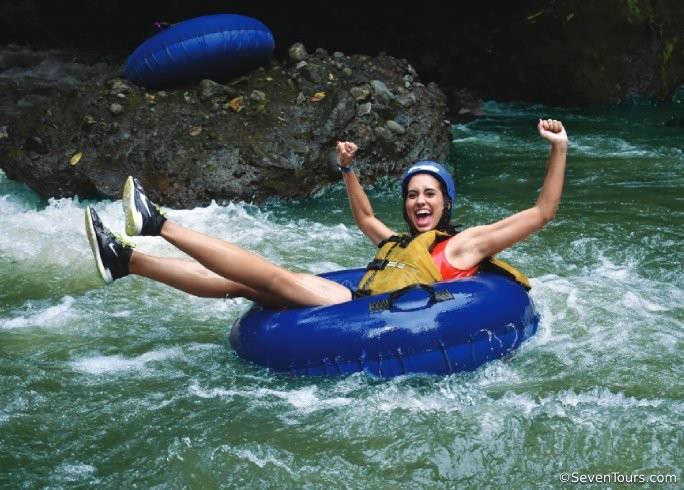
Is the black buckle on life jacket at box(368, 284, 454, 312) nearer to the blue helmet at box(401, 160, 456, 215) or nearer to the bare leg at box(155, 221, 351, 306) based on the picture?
the bare leg at box(155, 221, 351, 306)

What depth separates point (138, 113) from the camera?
25.2 ft

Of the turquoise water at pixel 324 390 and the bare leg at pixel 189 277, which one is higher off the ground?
the bare leg at pixel 189 277

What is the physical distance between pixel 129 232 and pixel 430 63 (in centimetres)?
965

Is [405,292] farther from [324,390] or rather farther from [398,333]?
[324,390]

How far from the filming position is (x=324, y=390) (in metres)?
3.79

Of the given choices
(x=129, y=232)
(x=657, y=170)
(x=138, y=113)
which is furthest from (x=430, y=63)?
(x=129, y=232)

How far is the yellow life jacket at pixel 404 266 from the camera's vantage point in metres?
4.17

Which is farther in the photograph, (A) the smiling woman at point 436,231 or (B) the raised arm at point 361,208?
(B) the raised arm at point 361,208

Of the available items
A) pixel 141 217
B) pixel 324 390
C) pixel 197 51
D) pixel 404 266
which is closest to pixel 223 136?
pixel 197 51

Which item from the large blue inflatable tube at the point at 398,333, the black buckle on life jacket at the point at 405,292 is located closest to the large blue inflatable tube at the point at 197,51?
the large blue inflatable tube at the point at 398,333

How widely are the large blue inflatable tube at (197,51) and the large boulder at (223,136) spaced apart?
0.44 feet

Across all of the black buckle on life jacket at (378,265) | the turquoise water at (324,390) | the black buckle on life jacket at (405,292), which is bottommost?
the turquoise water at (324,390)

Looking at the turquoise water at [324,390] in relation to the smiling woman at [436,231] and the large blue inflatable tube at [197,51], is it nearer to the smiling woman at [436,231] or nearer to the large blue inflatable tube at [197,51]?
the smiling woman at [436,231]

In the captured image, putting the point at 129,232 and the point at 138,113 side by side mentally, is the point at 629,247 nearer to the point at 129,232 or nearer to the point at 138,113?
the point at 129,232
